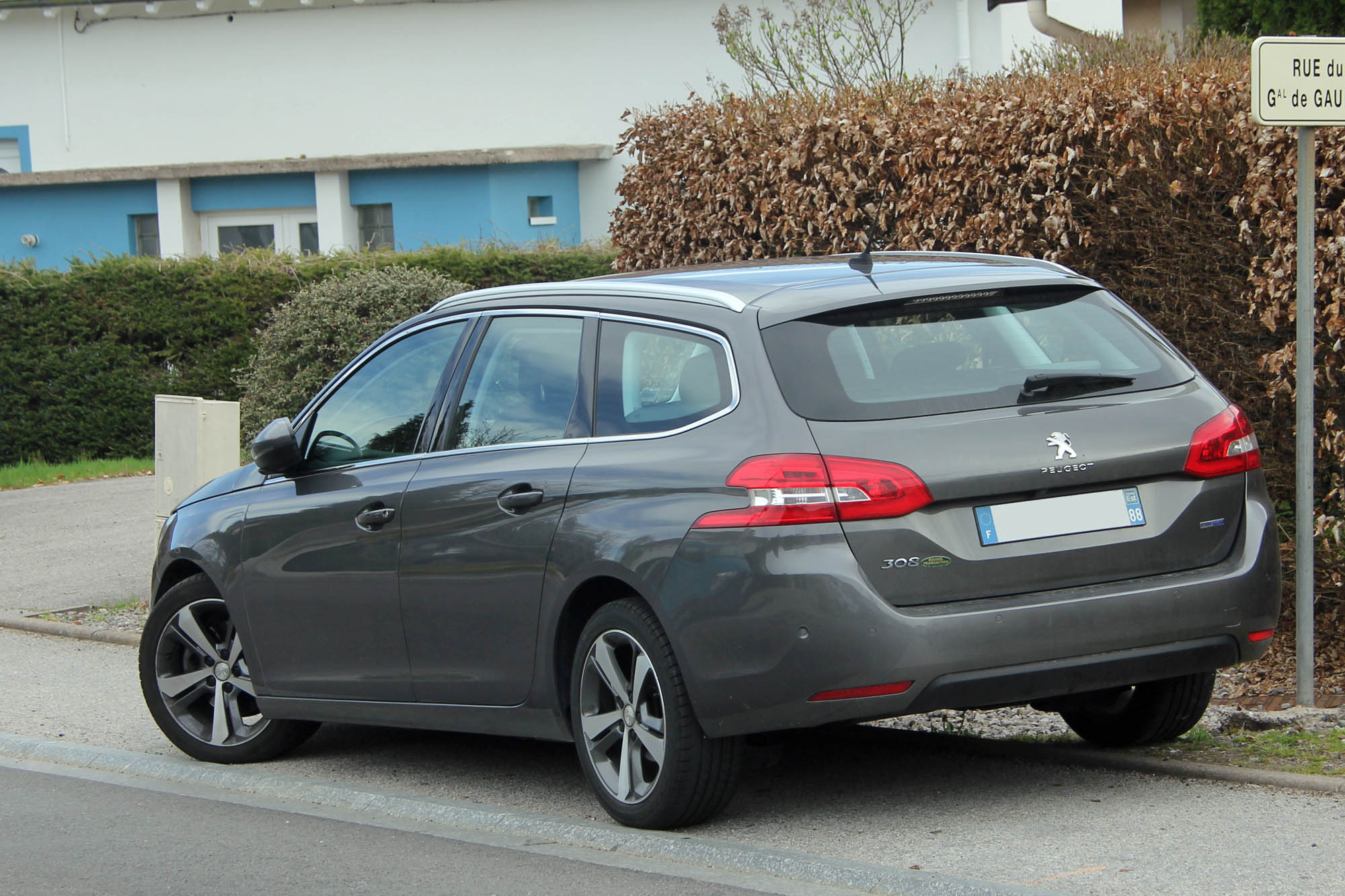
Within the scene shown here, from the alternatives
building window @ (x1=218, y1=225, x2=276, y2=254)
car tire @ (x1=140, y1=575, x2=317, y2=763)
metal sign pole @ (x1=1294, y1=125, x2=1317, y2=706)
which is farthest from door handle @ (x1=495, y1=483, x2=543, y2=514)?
building window @ (x1=218, y1=225, x2=276, y2=254)

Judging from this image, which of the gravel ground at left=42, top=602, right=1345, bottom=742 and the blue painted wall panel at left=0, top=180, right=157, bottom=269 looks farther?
the blue painted wall panel at left=0, top=180, right=157, bottom=269

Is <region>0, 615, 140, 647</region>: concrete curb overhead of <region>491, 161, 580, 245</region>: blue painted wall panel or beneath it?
beneath

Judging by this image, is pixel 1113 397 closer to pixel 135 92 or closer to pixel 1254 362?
pixel 1254 362

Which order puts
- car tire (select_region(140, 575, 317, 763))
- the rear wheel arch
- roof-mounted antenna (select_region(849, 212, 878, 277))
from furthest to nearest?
car tire (select_region(140, 575, 317, 763))
roof-mounted antenna (select_region(849, 212, 878, 277))
the rear wheel arch

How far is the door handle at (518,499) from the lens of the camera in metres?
5.70

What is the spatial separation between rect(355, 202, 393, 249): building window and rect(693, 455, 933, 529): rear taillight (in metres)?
23.3

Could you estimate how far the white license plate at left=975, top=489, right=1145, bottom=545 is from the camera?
508 centimetres

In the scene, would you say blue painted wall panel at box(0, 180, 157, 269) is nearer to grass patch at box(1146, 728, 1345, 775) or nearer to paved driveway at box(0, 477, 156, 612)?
paved driveway at box(0, 477, 156, 612)

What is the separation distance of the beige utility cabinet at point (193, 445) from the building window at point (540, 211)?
17.1 metres

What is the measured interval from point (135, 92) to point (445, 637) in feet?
85.9

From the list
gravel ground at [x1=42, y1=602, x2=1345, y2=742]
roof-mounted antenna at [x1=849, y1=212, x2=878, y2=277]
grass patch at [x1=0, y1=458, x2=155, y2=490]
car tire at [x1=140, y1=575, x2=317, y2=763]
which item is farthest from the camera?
grass patch at [x1=0, y1=458, x2=155, y2=490]

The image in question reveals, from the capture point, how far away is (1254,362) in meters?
7.43

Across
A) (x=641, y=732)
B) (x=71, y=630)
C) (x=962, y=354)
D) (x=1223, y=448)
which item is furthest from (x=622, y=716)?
(x=71, y=630)

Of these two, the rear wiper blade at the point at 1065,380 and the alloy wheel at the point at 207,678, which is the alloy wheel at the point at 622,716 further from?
the alloy wheel at the point at 207,678
